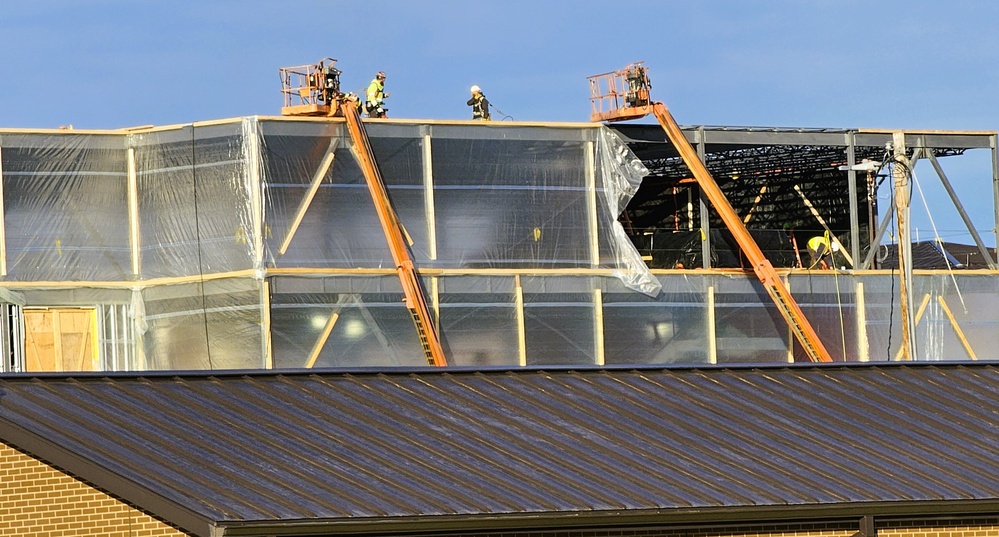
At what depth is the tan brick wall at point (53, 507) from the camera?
18.7 meters

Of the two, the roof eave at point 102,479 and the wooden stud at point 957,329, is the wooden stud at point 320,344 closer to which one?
the wooden stud at point 957,329

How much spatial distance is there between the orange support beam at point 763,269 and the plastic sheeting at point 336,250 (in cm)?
118

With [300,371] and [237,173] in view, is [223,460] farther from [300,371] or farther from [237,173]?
[237,173]

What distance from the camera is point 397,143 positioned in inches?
1563

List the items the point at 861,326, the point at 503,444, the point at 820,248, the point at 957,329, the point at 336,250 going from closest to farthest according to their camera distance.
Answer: the point at 503,444 → the point at 336,250 → the point at 861,326 → the point at 957,329 → the point at 820,248

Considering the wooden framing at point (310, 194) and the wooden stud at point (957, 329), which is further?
the wooden stud at point (957, 329)

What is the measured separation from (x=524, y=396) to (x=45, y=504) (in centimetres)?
720

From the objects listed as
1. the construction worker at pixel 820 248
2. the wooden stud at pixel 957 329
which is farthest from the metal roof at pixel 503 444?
the wooden stud at pixel 957 329

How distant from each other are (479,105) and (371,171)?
18.6 feet

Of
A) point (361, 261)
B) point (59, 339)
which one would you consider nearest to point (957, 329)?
point (361, 261)

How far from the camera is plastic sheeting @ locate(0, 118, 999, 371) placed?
38594 mm

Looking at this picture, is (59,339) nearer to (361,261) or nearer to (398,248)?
(361,261)

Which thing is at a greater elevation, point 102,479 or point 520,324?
point 520,324

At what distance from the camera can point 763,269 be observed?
40594 millimetres
